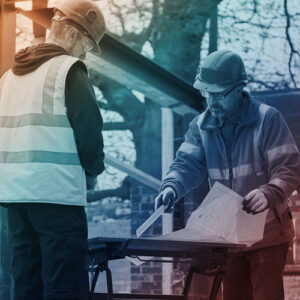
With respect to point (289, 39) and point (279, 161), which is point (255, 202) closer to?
point (279, 161)

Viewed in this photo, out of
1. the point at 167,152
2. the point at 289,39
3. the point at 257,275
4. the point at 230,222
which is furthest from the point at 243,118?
the point at 167,152

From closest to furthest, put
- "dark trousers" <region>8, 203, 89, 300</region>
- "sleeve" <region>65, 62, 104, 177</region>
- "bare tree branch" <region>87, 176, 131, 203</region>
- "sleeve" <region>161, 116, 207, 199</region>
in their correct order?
1. "dark trousers" <region>8, 203, 89, 300</region>
2. "sleeve" <region>65, 62, 104, 177</region>
3. "sleeve" <region>161, 116, 207, 199</region>
4. "bare tree branch" <region>87, 176, 131, 203</region>

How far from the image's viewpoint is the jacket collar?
141 inches

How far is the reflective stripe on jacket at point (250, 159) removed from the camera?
347 cm

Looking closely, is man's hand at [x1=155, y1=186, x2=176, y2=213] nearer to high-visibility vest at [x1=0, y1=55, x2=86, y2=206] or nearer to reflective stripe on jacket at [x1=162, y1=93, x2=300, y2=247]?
reflective stripe on jacket at [x1=162, y1=93, x2=300, y2=247]

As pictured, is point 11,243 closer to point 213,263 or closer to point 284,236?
point 213,263

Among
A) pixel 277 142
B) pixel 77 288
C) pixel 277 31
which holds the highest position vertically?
pixel 277 31

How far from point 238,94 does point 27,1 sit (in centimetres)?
150

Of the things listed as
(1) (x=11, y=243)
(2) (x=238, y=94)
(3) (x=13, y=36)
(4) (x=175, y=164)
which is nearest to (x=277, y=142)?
(2) (x=238, y=94)

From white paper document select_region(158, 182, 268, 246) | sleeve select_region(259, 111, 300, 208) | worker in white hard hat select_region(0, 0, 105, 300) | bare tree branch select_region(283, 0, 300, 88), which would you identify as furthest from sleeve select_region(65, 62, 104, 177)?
bare tree branch select_region(283, 0, 300, 88)

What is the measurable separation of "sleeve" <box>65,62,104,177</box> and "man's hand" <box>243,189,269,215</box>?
88 cm

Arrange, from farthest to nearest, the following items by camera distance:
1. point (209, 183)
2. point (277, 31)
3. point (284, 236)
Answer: point (277, 31), point (209, 183), point (284, 236)

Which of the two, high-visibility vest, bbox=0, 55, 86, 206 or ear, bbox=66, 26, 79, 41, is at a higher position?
ear, bbox=66, 26, 79, 41

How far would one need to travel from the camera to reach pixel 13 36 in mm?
4258
